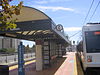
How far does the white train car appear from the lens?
991 centimetres

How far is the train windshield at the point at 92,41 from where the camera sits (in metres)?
10.1

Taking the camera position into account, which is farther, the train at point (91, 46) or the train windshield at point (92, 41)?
the train windshield at point (92, 41)

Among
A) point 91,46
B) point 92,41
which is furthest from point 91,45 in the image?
point 92,41

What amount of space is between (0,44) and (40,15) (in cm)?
7208

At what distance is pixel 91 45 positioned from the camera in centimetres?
1019

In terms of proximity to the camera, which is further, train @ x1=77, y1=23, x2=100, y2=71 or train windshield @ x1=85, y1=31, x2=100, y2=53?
train windshield @ x1=85, y1=31, x2=100, y2=53

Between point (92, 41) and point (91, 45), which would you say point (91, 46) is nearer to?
point (91, 45)

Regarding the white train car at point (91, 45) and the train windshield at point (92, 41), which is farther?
the train windshield at point (92, 41)

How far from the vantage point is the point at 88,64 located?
9859 mm

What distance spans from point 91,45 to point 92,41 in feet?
0.78

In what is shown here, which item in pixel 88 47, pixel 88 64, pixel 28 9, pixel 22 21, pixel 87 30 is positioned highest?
pixel 28 9

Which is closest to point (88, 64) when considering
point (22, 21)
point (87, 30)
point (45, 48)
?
point (87, 30)

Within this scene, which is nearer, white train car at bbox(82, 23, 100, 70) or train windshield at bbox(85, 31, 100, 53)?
white train car at bbox(82, 23, 100, 70)

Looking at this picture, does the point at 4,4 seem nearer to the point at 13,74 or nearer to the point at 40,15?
the point at 40,15
